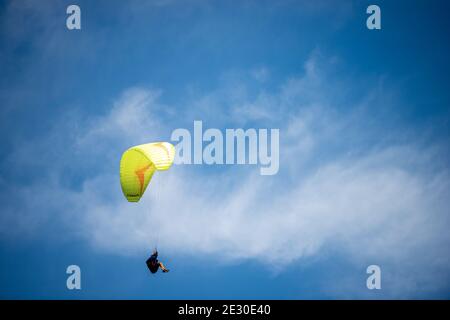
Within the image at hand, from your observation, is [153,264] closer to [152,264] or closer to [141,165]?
[152,264]

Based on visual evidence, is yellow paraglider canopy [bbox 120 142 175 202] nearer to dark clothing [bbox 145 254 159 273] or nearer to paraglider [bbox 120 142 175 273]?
paraglider [bbox 120 142 175 273]

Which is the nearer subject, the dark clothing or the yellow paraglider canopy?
the yellow paraglider canopy

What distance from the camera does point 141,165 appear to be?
73.1 feet

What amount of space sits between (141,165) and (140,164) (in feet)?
0.22

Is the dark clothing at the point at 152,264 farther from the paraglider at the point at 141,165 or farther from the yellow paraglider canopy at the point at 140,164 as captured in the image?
the yellow paraglider canopy at the point at 140,164

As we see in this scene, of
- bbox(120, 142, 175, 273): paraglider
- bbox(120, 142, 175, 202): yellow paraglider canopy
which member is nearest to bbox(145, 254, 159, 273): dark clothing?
bbox(120, 142, 175, 273): paraglider

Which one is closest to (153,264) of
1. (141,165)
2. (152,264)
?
(152,264)

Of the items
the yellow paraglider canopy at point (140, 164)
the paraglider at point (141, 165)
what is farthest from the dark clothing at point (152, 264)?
the yellow paraglider canopy at point (140, 164)

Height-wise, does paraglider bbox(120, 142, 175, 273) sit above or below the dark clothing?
above

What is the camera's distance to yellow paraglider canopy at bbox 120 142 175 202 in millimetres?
21922

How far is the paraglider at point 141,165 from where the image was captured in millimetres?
21925
